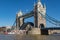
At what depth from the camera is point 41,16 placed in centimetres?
15038

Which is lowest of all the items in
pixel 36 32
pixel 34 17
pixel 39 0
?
pixel 36 32

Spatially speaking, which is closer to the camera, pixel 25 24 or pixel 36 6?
pixel 36 6

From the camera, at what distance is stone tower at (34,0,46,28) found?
486ft

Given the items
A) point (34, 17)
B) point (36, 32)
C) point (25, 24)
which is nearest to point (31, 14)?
point (34, 17)

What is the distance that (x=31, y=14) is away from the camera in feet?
521

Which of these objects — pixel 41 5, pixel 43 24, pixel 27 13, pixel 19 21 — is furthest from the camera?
pixel 19 21

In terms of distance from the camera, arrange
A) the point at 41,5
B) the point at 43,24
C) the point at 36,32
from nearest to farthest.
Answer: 1. the point at 36,32
2. the point at 43,24
3. the point at 41,5

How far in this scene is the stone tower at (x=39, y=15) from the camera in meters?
148

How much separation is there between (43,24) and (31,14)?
15.0 m

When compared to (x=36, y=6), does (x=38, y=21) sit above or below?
below

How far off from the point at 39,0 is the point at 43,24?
2350 cm

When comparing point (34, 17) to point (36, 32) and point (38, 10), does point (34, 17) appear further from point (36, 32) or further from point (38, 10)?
point (36, 32)

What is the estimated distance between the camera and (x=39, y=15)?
150000 millimetres

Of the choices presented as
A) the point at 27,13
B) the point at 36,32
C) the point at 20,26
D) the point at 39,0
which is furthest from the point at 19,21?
the point at 36,32
